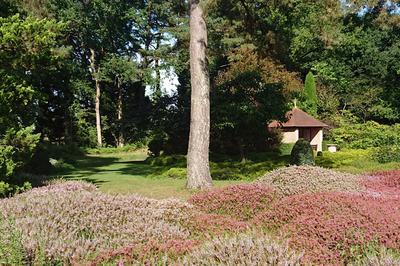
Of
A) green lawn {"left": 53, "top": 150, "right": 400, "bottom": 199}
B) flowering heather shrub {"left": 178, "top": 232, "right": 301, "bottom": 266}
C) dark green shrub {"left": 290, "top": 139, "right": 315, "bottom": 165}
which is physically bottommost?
green lawn {"left": 53, "top": 150, "right": 400, "bottom": 199}

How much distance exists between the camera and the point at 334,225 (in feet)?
16.1

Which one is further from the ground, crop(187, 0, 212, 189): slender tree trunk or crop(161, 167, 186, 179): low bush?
crop(187, 0, 212, 189): slender tree trunk

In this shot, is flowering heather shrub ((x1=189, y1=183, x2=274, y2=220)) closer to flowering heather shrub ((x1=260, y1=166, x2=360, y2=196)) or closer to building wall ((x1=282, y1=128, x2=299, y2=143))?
flowering heather shrub ((x1=260, y1=166, x2=360, y2=196))

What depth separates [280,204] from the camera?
652 cm

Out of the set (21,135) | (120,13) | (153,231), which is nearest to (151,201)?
(153,231)

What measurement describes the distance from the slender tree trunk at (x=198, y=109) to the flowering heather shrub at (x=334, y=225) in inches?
256

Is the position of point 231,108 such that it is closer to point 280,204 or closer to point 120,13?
point 280,204

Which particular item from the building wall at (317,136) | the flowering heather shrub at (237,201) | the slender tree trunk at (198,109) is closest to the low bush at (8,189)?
the flowering heather shrub at (237,201)

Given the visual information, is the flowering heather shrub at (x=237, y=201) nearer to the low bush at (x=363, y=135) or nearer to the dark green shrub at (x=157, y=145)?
the dark green shrub at (x=157, y=145)

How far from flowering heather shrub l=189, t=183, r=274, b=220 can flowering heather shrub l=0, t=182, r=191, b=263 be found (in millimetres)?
1361

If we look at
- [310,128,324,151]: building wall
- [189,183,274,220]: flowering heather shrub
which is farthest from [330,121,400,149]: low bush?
[189,183,274,220]: flowering heather shrub

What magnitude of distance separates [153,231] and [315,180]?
5831 millimetres

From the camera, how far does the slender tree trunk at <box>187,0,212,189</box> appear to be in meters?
→ 12.8

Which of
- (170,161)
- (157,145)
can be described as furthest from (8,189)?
(157,145)
